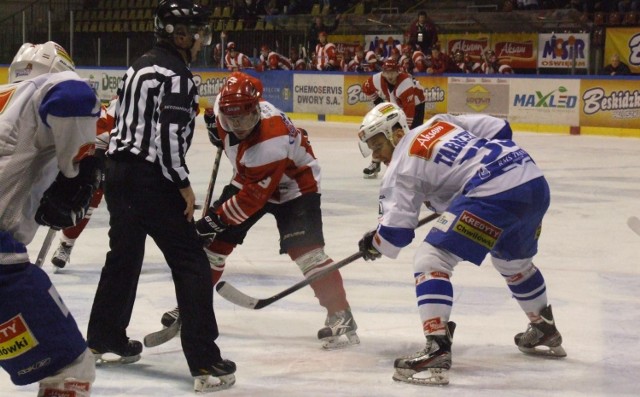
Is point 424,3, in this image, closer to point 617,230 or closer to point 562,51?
point 562,51

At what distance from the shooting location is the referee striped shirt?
11.4 ft

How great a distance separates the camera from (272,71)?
18312mm

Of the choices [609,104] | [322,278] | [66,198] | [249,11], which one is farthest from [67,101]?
[249,11]

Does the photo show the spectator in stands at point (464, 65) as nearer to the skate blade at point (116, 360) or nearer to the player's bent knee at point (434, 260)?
the player's bent knee at point (434, 260)

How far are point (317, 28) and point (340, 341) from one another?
50.6ft

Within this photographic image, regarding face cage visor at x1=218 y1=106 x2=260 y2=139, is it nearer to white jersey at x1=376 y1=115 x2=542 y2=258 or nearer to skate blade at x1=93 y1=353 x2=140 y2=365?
white jersey at x1=376 y1=115 x2=542 y2=258

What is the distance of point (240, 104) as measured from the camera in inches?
157

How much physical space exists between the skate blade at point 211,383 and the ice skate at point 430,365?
0.62 meters

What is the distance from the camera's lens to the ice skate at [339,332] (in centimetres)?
433

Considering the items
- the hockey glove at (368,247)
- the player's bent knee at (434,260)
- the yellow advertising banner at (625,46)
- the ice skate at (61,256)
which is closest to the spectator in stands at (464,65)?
the yellow advertising banner at (625,46)

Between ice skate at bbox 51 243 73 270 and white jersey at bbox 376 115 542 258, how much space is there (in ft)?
8.01

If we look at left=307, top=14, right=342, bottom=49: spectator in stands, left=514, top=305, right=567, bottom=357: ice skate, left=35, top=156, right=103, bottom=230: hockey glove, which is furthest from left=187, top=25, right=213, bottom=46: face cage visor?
left=307, top=14, right=342, bottom=49: spectator in stands

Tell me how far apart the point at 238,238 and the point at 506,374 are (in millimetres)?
1248

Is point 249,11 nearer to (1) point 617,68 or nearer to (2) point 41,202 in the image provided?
(1) point 617,68
